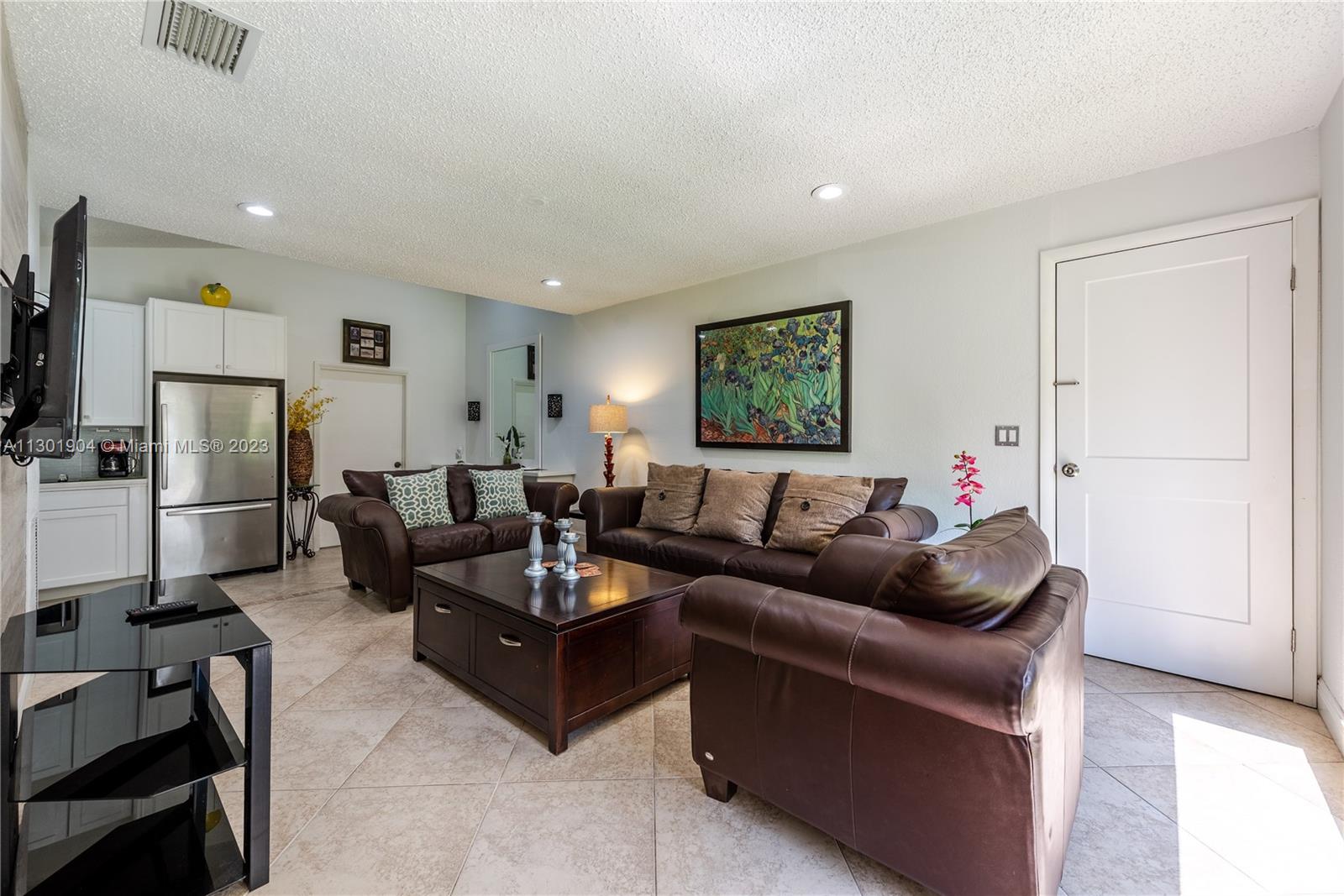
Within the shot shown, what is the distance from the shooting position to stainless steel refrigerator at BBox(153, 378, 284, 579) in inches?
159

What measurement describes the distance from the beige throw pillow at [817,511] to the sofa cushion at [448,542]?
2041 mm

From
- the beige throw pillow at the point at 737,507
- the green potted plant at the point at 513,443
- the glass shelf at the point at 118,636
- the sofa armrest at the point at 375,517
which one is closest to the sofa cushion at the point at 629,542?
the beige throw pillow at the point at 737,507

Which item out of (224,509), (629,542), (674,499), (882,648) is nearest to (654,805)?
(882,648)

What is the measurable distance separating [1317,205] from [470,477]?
4855mm

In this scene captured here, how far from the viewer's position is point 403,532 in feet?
11.7

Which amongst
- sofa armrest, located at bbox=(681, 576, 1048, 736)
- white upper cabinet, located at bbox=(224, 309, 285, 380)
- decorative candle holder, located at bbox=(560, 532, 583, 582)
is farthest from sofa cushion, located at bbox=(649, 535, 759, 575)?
white upper cabinet, located at bbox=(224, 309, 285, 380)

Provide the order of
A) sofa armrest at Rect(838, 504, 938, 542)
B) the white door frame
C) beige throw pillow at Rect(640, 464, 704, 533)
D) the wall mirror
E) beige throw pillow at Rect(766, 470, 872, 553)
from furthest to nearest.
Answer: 1. the wall mirror
2. beige throw pillow at Rect(640, 464, 704, 533)
3. beige throw pillow at Rect(766, 470, 872, 553)
4. sofa armrest at Rect(838, 504, 938, 542)
5. the white door frame

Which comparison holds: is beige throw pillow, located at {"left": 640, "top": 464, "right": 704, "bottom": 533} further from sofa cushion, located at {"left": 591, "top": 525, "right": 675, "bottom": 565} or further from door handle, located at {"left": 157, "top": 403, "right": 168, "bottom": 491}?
door handle, located at {"left": 157, "top": 403, "right": 168, "bottom": 491}

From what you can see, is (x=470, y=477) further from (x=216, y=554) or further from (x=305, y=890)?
(x=305, y=890)

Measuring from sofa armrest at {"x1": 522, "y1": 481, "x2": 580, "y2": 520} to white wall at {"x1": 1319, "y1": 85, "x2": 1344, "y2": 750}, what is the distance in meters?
3.98

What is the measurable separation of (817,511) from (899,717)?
1953mm

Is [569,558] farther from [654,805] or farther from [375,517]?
[375,517]

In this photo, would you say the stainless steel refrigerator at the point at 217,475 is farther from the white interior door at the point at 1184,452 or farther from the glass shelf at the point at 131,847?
the white interior door at the point at 1184,452

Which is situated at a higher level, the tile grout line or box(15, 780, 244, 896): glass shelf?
box(15, 780, 244, 896): glass shelf
